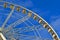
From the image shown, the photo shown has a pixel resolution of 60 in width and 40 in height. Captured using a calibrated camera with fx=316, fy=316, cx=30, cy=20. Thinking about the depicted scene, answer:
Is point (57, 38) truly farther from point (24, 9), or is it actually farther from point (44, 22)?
point (24, 9)

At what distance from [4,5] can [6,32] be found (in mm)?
6220

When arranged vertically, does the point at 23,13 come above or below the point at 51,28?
above

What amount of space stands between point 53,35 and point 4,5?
29.6ft

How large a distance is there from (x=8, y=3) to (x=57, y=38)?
9398 mm

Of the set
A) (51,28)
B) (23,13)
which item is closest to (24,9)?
(23,13)

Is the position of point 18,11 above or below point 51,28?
above

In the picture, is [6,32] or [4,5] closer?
[6,32]

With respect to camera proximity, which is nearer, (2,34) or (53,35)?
(2,34)

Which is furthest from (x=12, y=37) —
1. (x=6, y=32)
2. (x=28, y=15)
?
(x=28, y=15)

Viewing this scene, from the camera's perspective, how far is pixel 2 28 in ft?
147

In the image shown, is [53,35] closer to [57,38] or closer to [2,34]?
[57,38]

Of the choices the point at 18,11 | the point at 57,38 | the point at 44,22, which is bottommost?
the point at 57,38

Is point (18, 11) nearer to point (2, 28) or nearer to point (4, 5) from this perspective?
point (4, 5)

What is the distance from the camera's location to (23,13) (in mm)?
50938
